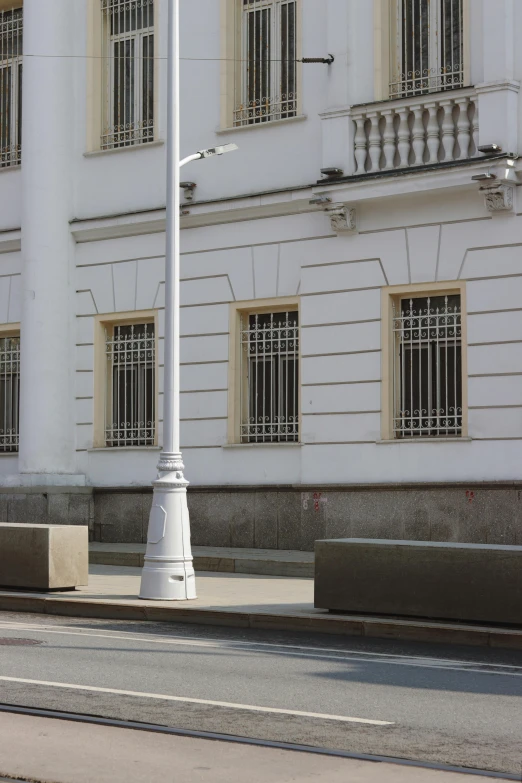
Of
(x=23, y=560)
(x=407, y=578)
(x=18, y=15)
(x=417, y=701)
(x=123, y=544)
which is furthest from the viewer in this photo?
(x=18, y=15)

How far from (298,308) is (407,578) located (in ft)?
27.9

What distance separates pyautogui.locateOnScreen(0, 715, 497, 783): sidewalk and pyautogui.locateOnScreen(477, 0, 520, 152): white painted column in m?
12.9

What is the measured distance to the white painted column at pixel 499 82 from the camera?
18.9 meters

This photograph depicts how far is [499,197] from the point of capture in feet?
62.7

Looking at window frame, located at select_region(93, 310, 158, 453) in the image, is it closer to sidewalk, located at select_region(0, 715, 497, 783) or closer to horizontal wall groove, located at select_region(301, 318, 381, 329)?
horizontal wall groove, located at select_region(301, 318, 381, 329)

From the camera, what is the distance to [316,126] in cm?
2122

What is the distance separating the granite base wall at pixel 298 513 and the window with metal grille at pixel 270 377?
108cm

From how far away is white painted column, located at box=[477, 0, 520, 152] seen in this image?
62.1 feet

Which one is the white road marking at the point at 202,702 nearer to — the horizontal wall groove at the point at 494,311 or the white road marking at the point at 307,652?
the white road marking at the point at 307,652

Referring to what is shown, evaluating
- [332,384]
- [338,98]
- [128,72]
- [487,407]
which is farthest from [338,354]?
[128,72]

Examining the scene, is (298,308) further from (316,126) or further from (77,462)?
(77,462)

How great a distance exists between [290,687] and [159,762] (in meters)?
2.73

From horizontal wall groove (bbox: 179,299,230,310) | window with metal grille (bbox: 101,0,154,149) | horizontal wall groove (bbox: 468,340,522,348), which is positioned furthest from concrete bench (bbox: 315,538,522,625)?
window with metal grille (bbox: 101,0,154,149)

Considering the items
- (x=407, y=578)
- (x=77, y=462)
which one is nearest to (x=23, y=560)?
(x=407, y=578)
